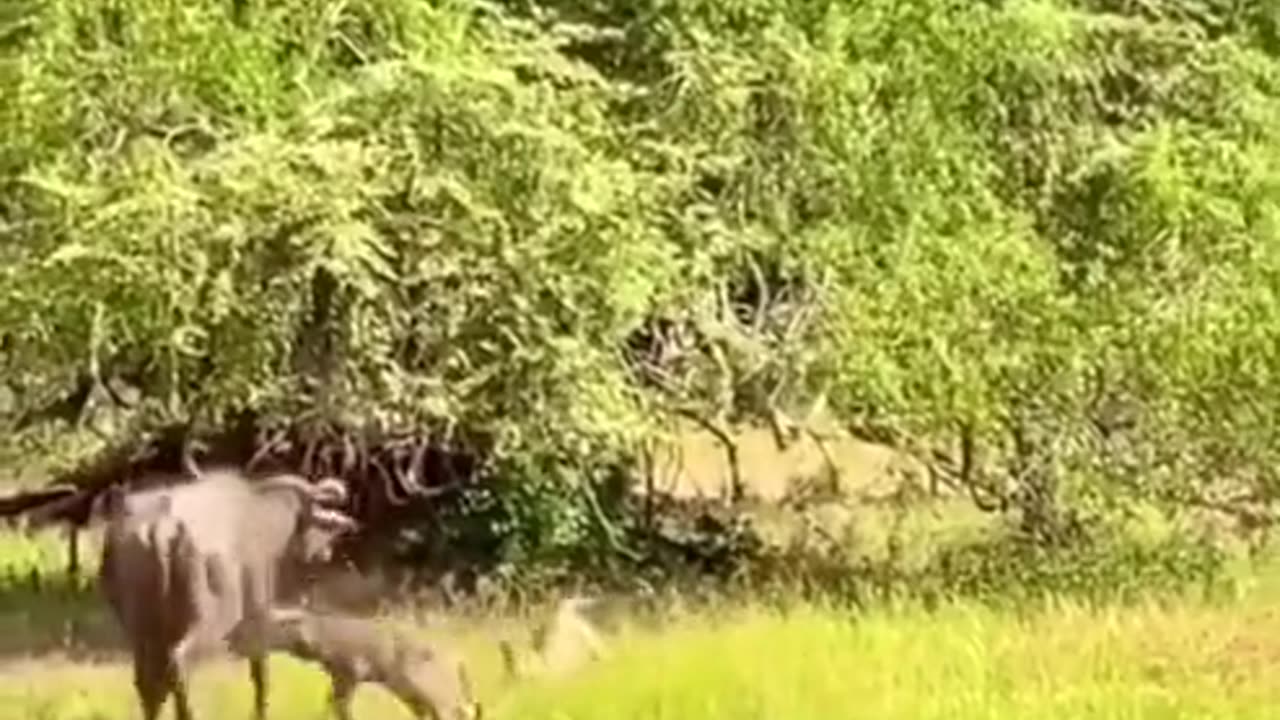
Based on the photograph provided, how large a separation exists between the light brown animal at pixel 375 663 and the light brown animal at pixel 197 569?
13.2 inches

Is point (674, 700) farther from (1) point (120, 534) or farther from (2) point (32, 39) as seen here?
(2) point (32, 39)

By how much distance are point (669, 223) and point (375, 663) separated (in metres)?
4.69

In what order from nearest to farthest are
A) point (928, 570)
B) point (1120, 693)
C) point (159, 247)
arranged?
point (1120, 693)
point (159, 247)
point (928, 570)

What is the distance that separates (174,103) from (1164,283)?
5206 millimetres

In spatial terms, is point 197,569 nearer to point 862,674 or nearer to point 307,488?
point 307,488

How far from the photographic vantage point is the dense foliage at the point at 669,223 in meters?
15.9

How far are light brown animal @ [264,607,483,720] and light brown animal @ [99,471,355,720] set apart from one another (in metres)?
0.33

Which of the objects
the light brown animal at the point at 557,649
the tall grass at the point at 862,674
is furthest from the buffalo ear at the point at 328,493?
the light brown animal at the point at 557,649

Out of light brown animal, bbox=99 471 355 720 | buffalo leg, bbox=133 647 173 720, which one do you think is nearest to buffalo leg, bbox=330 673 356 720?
light brown animal, bbox=99 471 355 720

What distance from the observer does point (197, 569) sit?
540 inches

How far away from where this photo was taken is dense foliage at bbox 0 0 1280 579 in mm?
15938

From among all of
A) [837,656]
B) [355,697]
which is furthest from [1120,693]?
[355,697]

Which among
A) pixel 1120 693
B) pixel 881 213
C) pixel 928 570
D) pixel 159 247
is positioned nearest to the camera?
pixel 1120 693

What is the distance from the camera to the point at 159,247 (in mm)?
15570
